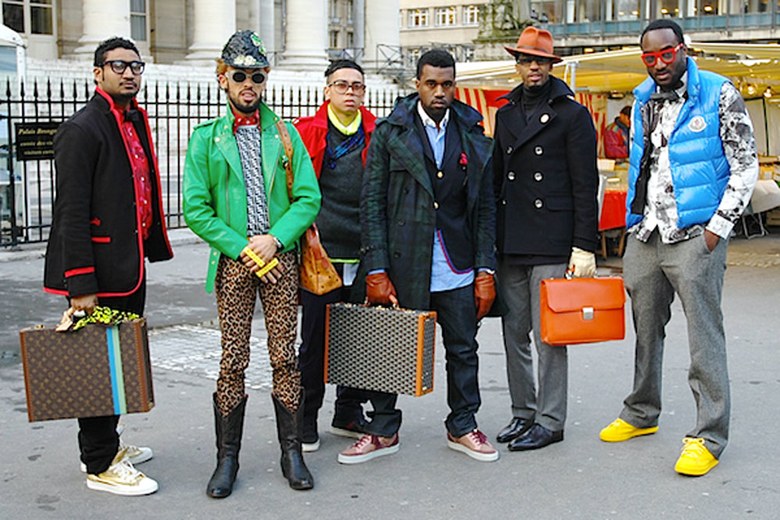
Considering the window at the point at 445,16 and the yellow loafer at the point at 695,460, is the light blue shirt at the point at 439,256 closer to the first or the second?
the yellow loafer at the point at 695,460

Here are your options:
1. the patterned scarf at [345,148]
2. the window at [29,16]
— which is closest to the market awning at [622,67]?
the patterned scarf at [345,148]

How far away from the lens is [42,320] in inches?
374

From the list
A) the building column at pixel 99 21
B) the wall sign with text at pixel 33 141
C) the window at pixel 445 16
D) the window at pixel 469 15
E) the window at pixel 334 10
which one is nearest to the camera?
the wall sign with text at pixel 33 141

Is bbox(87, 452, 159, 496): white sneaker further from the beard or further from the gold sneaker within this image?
the beard

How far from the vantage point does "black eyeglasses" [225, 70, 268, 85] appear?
516cm

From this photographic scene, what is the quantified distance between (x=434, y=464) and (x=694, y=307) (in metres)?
1.51

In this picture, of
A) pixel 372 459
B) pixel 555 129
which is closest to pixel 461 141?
pixel 555 129

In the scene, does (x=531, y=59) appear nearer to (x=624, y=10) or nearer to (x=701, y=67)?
(x=701, y=67)

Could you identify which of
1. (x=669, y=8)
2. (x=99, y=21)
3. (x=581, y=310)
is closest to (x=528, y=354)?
(x=581, y=310)

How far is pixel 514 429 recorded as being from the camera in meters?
6.09

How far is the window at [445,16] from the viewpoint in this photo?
100375 mm

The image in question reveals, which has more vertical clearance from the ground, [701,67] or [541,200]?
[701,67]

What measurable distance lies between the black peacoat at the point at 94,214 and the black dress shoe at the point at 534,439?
212cm

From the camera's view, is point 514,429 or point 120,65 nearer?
point 120,65
